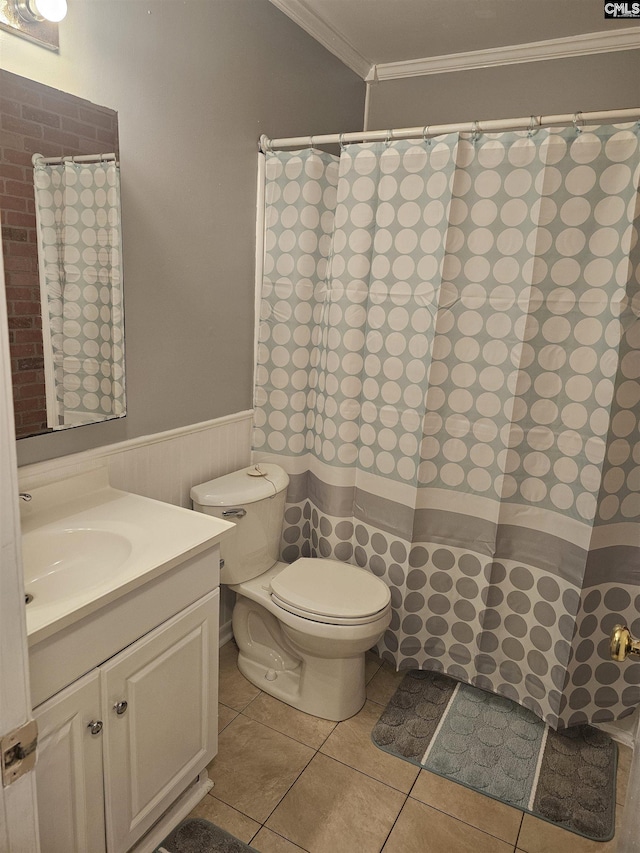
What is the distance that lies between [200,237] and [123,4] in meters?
0.67

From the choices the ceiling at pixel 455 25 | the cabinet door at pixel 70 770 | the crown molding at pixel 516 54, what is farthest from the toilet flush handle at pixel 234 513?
the crown molding at pixel 516 54

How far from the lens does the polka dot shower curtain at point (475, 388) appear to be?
1.84 m

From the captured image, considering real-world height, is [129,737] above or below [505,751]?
above

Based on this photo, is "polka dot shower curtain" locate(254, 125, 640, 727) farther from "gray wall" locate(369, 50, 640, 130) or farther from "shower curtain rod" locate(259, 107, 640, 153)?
"gray wall" locate(369, 50, 640, 130)

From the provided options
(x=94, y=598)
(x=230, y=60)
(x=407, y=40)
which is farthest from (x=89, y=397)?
(x=407, y=40)

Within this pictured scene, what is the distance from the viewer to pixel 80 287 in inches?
65.4

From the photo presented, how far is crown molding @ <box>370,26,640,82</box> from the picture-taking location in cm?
236

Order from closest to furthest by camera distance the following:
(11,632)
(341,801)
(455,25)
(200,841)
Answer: (11,632)
(200,841)
(341,801)
(455,25)

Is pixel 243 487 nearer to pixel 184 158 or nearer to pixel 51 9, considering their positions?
pixel 184 158

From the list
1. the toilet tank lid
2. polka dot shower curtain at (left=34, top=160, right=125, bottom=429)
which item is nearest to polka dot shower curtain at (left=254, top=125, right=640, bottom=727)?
the toilet tank lid

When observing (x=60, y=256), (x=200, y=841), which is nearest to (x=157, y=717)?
(x=200, y=841)

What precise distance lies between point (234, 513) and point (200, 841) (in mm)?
945

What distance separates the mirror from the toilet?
0.60 m

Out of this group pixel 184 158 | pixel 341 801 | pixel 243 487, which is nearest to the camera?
pixel 341 801
